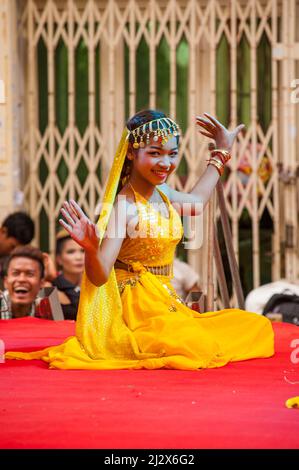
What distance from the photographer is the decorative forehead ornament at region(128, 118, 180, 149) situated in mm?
3287

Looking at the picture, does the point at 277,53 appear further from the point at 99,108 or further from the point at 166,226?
the point at 166,226

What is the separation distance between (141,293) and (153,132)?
1.85 feet

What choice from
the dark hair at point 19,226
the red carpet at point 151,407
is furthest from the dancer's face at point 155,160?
the dark hair at point 19,226

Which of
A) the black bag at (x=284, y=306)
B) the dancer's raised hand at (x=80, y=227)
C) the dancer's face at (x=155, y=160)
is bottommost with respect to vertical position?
the black bag at (x=284, y=306)

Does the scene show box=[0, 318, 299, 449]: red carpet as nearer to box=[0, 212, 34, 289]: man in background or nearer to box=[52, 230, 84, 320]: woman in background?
box=[52, 230, 84, 320]: woman in background

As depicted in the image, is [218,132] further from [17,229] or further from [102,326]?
[17,229]

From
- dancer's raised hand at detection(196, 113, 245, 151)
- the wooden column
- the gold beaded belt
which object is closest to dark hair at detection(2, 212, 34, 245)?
the wooden column

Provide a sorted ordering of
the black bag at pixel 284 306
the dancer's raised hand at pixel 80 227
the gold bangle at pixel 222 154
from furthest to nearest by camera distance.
→ the black bag at pixel 284 306 < the gold bangle at pixel 222 154 < the dancer's raised hand at pixel 80 227

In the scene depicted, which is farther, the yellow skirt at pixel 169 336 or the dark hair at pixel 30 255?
the dark hair at pixel 30 255

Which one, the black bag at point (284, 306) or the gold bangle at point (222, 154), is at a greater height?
the gold bangle at point (222, 154)

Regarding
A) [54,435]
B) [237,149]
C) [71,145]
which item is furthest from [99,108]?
[54,435]

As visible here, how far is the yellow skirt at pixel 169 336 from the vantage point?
3125mm

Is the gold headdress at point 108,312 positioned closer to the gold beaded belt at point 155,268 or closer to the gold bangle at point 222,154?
the gold beaded belt at point 155,268

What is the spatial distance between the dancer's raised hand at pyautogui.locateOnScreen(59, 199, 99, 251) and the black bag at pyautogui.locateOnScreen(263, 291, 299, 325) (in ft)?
8.44
